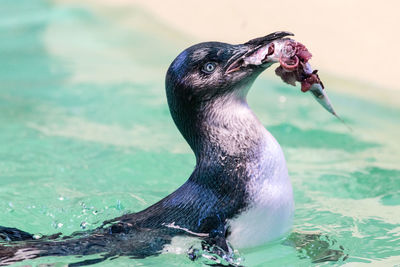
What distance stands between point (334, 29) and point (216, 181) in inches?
207

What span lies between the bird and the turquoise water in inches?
5.2

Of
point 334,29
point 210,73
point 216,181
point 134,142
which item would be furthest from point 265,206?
point 334,29

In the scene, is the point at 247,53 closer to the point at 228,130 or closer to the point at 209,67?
the point at 209,67

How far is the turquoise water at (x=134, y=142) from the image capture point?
17.1 feet

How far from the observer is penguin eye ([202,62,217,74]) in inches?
168

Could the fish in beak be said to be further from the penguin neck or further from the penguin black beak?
the penguin neck

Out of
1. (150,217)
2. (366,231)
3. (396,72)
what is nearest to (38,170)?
(150,217)

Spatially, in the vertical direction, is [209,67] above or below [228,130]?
above

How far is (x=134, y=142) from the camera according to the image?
23.5 ft

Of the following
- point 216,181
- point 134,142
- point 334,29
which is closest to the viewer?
point 216,181

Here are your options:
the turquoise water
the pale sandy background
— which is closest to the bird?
the turquoise water

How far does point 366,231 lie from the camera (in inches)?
199

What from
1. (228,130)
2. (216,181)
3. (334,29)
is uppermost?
(334,29)

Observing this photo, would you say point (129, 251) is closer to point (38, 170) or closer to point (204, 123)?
point (204, 123)
